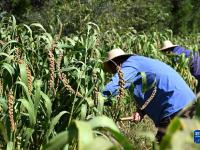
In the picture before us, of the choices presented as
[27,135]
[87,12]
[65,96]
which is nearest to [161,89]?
[65,96]

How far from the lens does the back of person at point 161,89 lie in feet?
11.7

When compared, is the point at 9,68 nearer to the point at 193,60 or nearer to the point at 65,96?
the point at 65,96

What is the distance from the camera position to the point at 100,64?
3771 mm

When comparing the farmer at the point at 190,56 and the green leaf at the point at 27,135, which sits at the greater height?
the farmer at the point at 190,56

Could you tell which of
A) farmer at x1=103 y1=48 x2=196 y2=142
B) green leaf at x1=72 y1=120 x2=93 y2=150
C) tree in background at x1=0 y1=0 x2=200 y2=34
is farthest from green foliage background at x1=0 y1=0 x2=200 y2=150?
tree in background at x1=0 y1=0 x2=200 y2=34

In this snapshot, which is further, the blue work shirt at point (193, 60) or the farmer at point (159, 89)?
the blue work shirt at point (193, 60)

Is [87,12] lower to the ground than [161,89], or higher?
higher

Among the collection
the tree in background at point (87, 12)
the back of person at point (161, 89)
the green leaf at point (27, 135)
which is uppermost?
the tree in background at point (87, 12)

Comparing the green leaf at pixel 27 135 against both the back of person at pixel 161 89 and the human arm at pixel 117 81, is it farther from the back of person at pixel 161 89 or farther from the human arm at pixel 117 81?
the back of person at pixel 161 89

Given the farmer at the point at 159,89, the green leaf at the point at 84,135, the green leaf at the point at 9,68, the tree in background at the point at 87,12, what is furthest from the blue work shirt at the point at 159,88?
the tree in background at the point at 87,12

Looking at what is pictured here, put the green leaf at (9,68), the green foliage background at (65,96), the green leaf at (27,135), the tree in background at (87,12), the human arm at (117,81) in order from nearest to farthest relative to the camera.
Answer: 1. the green foliage background at (65,96)
2. the green leaf at (27,135)
3. the green leaf at (9,68)
4. the human arm at (117,81)
5. the tree in background at (87,12)

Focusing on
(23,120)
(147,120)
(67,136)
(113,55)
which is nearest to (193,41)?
Answer: (147,120)

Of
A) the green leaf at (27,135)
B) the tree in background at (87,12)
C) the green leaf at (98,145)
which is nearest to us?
the green leaf at (98,145)

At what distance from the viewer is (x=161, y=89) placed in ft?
11.7
